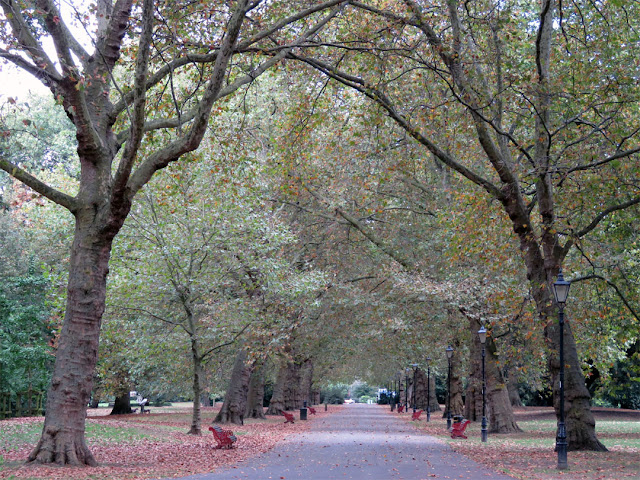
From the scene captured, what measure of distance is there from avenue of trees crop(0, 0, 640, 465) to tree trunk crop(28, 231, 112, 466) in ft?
0.13

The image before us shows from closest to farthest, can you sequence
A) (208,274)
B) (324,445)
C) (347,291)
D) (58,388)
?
(58,388) → (324,445) → (208,274) → (347,291)

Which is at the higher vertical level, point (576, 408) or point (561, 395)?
point (561, 395)

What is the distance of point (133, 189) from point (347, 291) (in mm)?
17138

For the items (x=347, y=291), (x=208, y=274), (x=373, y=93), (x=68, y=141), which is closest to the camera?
(x=373, y=93)

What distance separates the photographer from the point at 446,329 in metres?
30.8

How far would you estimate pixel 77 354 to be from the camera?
11938 millimetres

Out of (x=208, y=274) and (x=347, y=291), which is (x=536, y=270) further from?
(x=347, y=291)

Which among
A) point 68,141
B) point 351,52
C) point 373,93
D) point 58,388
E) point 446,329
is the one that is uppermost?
point 68,141

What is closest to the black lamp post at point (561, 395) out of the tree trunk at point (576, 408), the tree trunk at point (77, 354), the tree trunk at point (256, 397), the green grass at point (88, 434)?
the tree trunk at point (576, 408)

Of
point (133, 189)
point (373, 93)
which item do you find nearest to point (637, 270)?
point (373, 93)

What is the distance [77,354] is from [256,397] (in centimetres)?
2661

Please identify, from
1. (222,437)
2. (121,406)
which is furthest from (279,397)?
(222,437)

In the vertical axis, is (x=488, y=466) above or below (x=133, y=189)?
below

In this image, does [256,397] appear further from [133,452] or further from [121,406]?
[133,452]
